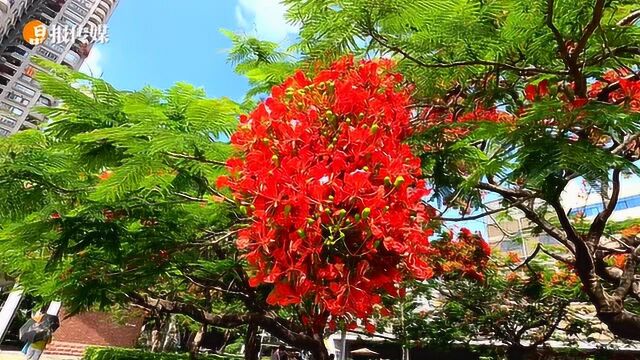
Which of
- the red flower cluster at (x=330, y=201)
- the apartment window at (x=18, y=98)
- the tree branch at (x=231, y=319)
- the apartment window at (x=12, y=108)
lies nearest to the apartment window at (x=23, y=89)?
the apartment window at (x=18, y=98)

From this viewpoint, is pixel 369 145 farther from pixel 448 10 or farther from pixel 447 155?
pixel 447 155

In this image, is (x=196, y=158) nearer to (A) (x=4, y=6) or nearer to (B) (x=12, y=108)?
(A) (x=4, y=6)

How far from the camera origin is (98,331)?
19.6 metres

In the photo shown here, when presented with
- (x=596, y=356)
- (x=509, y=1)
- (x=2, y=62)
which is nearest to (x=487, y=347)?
(x=596, y=356)

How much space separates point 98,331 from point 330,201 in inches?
864

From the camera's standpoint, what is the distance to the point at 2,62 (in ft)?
95.4

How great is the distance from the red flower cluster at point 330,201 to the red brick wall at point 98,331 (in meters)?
18.1

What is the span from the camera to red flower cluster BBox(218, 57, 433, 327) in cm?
152

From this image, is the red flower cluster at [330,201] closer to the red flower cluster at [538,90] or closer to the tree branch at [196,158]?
the tree branch at [196,158]

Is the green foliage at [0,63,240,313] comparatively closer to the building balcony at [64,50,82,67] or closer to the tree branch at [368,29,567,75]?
the tree branch at [368,29,567,75]

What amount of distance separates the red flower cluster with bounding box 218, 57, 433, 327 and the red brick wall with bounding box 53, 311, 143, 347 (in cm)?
1810

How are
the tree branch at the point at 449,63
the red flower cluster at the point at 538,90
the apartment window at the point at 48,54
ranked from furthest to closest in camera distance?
1. the apartment window at the point at 48,54
2. the red flower cluster at the point at 538,90
3. the tree branch at the point at 449,63

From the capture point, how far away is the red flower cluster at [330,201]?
4.98ft

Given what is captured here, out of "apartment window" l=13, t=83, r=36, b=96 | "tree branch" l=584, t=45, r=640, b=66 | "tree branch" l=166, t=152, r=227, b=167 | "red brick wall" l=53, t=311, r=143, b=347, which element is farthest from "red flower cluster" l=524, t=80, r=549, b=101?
"apartment window" l=13, t=83, r=36, b=96
